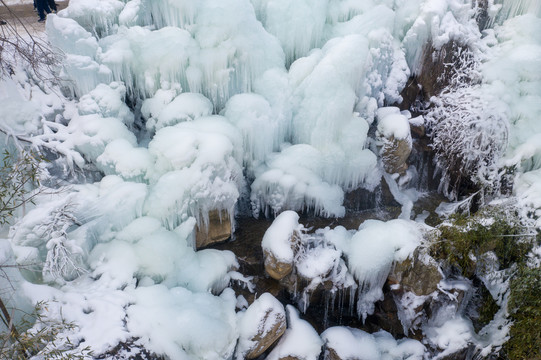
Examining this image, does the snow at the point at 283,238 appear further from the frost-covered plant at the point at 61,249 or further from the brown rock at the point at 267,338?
the frost-covered plant at the point at 61,249

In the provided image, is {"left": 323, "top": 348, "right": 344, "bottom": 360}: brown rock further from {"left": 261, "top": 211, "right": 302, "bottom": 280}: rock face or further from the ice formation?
{"left": 261, "top": 211, "right": 302, "bottom": 280}: rock face

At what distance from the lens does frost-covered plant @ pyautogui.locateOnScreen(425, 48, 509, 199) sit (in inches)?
291

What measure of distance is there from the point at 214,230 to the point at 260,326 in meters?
1.92

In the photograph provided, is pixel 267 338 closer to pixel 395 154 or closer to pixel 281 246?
pixel 281 246

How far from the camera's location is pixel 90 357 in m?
4.44

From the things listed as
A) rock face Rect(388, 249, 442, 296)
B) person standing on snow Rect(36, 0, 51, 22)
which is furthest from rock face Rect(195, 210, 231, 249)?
person standing on snow Rect(36, 0, 51, 22)

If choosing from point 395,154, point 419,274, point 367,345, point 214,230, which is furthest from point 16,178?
point 395,154

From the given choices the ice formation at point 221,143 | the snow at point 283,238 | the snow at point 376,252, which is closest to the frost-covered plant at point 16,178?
the ice formation at point 221,143

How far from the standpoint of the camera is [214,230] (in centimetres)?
673

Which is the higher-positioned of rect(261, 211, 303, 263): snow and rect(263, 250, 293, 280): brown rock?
rect(261, 211, 303, 263): snow

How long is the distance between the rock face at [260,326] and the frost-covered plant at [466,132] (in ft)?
15.6

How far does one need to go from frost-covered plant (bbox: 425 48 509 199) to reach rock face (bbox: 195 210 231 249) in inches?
187

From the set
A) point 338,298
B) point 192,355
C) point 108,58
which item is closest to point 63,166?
point 108,58

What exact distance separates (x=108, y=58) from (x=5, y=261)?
3.81 m
